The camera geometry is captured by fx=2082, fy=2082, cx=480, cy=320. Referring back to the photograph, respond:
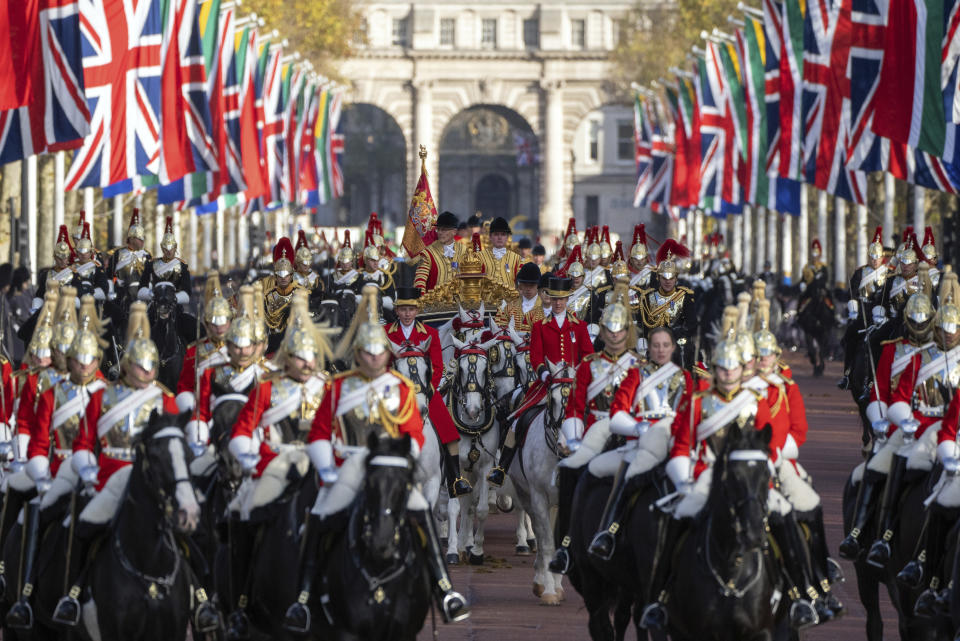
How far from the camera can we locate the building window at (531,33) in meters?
112

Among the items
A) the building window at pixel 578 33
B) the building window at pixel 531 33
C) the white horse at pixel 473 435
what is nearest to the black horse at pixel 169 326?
the white horse at pixel 473 435

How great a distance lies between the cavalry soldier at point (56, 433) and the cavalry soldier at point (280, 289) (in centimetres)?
836

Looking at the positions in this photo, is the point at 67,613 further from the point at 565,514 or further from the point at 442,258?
the point at 442,258

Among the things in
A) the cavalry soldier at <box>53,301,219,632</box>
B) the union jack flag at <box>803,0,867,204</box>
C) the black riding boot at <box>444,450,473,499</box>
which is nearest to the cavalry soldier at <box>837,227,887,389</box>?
the black riding boot at <box>444,450,473,499</box>

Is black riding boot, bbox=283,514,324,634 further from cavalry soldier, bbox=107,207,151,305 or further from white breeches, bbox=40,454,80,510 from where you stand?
cavalry soldier, bbox=107,207,151,305

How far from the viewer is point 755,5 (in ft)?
191

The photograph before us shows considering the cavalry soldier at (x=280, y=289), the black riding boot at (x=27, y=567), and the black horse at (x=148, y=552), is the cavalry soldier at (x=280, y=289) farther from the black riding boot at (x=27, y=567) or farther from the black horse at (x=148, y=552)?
the black horse at (x=148, y=552)

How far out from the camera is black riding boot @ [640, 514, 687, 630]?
10930mm

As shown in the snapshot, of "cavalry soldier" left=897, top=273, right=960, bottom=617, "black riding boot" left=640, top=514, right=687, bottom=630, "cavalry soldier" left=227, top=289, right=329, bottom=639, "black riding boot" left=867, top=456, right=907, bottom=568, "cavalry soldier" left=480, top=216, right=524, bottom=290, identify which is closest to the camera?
"black riding boot" left=640, top=514, right=687, bottom=630

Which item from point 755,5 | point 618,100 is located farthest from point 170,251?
point 618,100

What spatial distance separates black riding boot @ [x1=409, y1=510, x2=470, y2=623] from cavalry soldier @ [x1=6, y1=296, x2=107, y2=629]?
2.07m

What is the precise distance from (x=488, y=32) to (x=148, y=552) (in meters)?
103

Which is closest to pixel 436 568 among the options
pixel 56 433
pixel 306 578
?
pixel 306 578

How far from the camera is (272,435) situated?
1165cm
